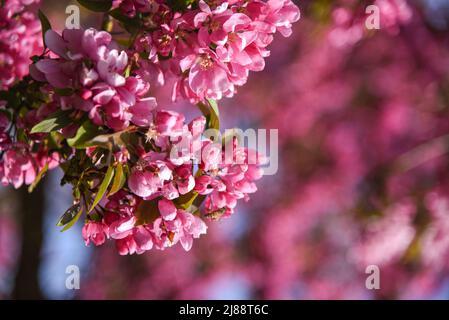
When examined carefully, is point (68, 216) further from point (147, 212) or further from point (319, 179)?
point (319, 179)

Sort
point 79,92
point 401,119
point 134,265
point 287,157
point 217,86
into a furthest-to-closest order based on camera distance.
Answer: point 287,157 < point 134,265 < point 401,119 < point 217,86 < point 79,92

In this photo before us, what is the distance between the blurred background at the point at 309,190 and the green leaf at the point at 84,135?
10.3 ft

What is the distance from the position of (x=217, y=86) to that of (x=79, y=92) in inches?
12.9

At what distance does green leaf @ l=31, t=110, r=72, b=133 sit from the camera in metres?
1.24

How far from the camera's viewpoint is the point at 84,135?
121 centimetres

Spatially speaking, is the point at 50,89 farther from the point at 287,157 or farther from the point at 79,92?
the point at 287,157

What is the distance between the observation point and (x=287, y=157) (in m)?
6.25

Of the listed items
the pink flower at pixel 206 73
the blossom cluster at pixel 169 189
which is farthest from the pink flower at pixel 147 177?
the pink flower at pixel 206 73

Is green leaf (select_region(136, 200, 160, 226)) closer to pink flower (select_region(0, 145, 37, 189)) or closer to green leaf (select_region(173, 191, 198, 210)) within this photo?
green leaf (select_region(173, 191, 198, 210))

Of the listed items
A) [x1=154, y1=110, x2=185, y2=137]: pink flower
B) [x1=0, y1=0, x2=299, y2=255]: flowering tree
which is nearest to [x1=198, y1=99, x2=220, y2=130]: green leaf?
[x1=0, y1=0, x2=299, y2=255]: flowering tree

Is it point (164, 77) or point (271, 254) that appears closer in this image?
point (164, 77)

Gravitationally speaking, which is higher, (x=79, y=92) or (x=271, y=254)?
(x=271, y=254)

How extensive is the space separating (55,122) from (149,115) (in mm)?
204
